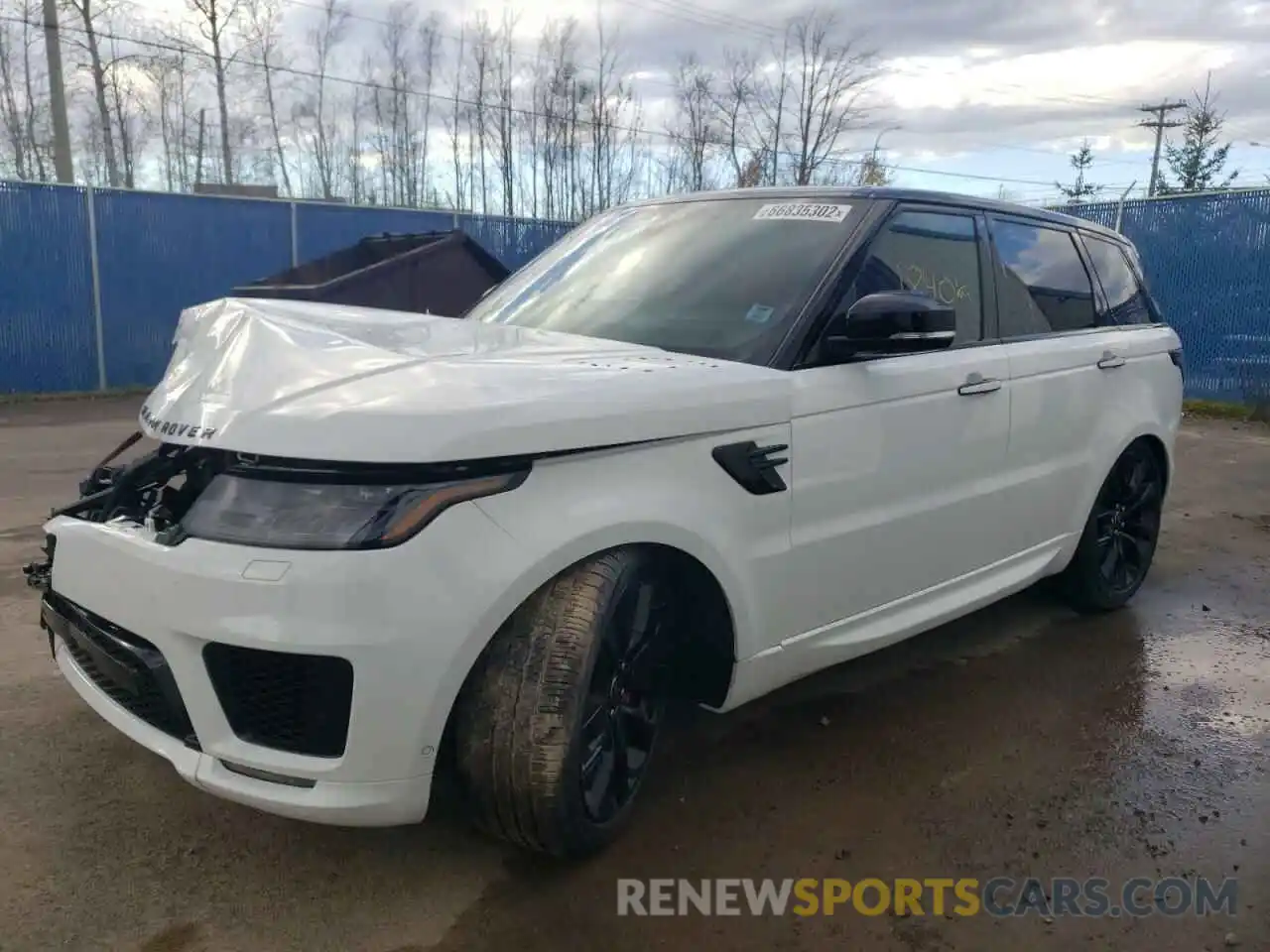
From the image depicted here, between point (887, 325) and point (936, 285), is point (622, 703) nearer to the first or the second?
point (887, 325)

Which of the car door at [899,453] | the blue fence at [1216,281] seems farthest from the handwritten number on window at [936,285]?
the blue fence at [1216,281]

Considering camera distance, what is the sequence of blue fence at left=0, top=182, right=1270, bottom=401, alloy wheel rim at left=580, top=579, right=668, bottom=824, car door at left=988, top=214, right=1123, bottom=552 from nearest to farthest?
1. alloy wheel rim at left=580, top=579, right=668, bottom=824
2. car door at left=988, top=214, right=1123, bottom=552
3. blue fence at left=0, top=182, right=1270, bottom=401

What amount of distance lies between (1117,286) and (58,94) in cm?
2186

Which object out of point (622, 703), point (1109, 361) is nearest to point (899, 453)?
point (622, 703)

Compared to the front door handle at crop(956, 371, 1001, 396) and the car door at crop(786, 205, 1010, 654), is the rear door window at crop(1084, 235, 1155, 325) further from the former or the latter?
the front door handle at crop(956, 371, 1001, 396)

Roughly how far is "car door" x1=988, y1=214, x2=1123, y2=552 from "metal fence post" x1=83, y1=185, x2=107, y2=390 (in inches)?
466

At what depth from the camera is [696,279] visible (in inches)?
130

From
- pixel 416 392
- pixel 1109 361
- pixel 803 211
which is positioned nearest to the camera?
pixel 416 392

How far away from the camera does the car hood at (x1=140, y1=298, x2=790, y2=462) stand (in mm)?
2178

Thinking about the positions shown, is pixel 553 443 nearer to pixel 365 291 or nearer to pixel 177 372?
pixel 177 372

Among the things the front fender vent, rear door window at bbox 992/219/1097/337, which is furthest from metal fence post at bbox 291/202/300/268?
the front fender vent

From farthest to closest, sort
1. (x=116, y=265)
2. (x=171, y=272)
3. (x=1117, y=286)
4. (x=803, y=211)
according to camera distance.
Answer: (x=171, y=272), (x=116, y=265), (x=1117, y=286), (x=803, y=211)

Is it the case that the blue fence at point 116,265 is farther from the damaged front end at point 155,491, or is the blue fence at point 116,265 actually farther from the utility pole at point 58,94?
the damaged front end at point 155,491

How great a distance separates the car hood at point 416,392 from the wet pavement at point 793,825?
43.1 inches
